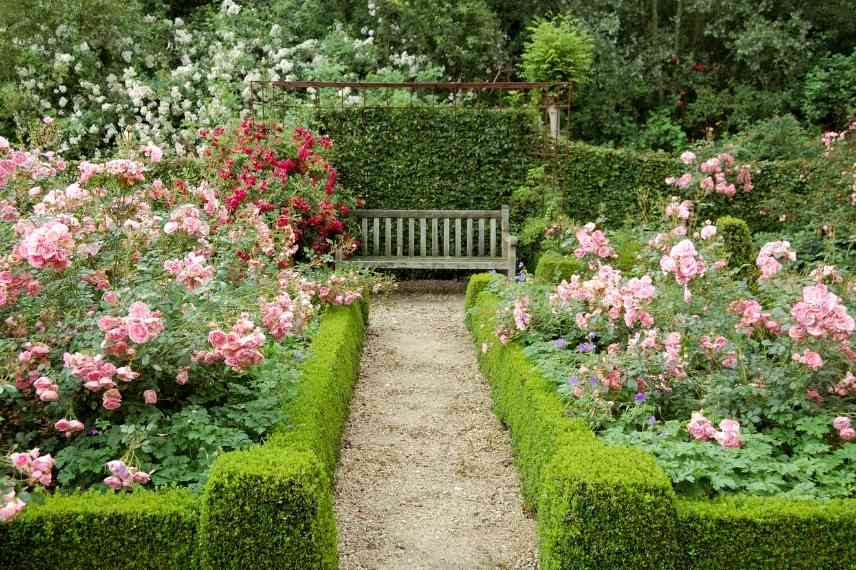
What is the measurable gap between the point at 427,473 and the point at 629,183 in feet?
19.7

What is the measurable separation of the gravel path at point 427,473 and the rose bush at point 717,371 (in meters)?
0.64

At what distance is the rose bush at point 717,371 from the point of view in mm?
3674

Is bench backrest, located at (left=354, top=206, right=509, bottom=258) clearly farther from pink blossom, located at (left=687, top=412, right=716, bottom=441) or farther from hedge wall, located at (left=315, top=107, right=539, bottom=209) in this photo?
pink blossom, located at (left=687, top=412, right=716, bottom=441)

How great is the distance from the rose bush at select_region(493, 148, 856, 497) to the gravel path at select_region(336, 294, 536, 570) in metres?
0.64

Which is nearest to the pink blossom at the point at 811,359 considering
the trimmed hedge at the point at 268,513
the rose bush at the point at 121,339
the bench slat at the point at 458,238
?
the trimmed hedge at the point at 268,513

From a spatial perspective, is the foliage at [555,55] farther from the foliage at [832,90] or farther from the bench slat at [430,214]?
the foliage at [832,90]

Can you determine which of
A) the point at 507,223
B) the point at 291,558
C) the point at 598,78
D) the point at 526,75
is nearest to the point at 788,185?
the point at 507,223

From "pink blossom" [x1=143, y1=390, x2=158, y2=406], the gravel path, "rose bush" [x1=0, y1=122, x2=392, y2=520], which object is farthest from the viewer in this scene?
the gravel path

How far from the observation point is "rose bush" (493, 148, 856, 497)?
3.67 metres

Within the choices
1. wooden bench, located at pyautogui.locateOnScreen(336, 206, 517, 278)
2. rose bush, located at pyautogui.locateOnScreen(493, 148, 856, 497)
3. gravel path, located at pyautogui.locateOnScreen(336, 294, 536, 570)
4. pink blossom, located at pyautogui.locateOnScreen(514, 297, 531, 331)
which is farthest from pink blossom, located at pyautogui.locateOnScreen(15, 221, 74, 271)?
wooden bench, located at pyautogui.locateOnScreen(336, 206, 517, 278)

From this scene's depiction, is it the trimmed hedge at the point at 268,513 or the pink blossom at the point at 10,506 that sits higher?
the pink blossom at the point at 10,506

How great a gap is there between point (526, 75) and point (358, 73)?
7.86 feet

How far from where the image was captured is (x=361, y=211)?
10039 mm

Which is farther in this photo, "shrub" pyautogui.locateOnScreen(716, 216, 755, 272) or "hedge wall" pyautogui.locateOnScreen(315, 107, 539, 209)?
"hedge wall" pyautogui.locateOnScreen(315, 107, 539, 209)
